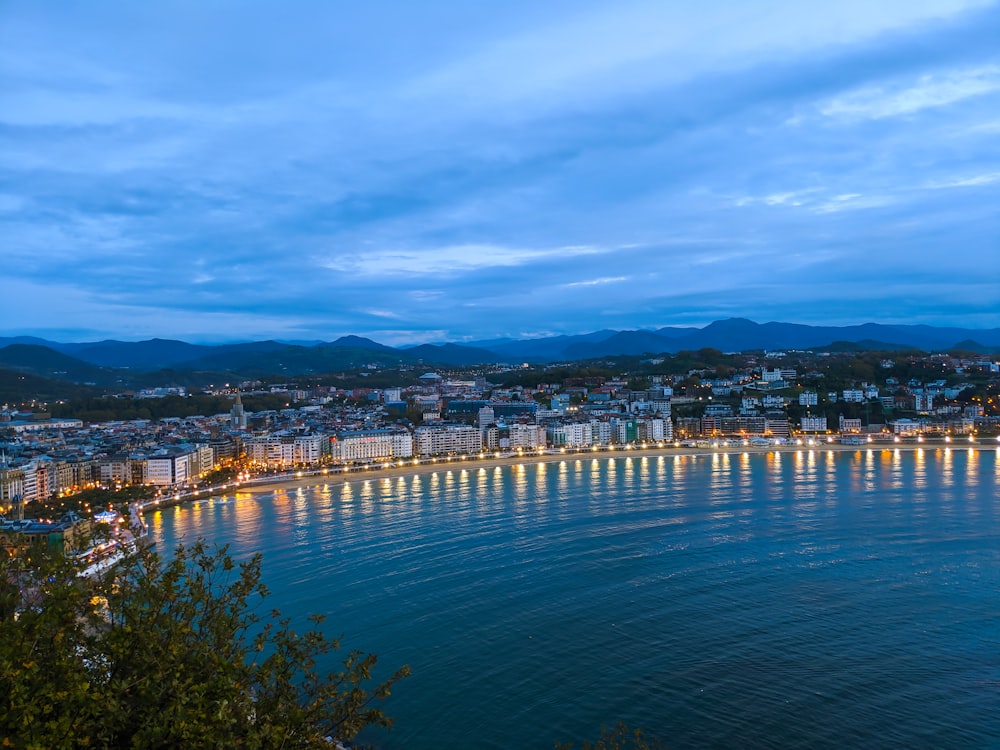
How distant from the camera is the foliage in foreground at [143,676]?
97.8 inches

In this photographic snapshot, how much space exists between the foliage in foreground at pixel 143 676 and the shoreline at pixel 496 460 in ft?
59.8

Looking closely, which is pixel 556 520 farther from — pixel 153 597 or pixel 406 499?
pixel 153 597

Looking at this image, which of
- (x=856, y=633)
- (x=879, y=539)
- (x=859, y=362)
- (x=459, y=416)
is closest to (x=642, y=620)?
(x=856, y=633)

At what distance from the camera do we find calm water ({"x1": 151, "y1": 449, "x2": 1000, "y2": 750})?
625cm

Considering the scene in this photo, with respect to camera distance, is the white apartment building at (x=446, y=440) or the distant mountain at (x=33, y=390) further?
the distant mountain at (x=33, y=390)

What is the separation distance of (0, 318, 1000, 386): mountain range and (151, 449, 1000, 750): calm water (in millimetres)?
53634

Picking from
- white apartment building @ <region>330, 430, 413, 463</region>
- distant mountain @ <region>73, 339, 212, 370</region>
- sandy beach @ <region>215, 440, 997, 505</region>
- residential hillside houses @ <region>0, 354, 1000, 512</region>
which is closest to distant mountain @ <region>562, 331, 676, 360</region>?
distant mountain @ <region>73, 339, 212, 370</region>

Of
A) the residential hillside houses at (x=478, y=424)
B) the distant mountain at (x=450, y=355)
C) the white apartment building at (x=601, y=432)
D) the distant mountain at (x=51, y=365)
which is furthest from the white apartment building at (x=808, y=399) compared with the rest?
the distant mountain at (x=450, y=355)

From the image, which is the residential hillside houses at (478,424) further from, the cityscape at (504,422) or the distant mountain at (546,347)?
the distant mountain at (546,347)

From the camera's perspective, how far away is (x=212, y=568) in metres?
3.39

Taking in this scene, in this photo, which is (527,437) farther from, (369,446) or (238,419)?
(238,419)

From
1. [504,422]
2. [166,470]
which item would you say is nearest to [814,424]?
[504,422]

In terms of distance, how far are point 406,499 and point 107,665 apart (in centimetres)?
1565

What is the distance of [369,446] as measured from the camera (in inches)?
1113
